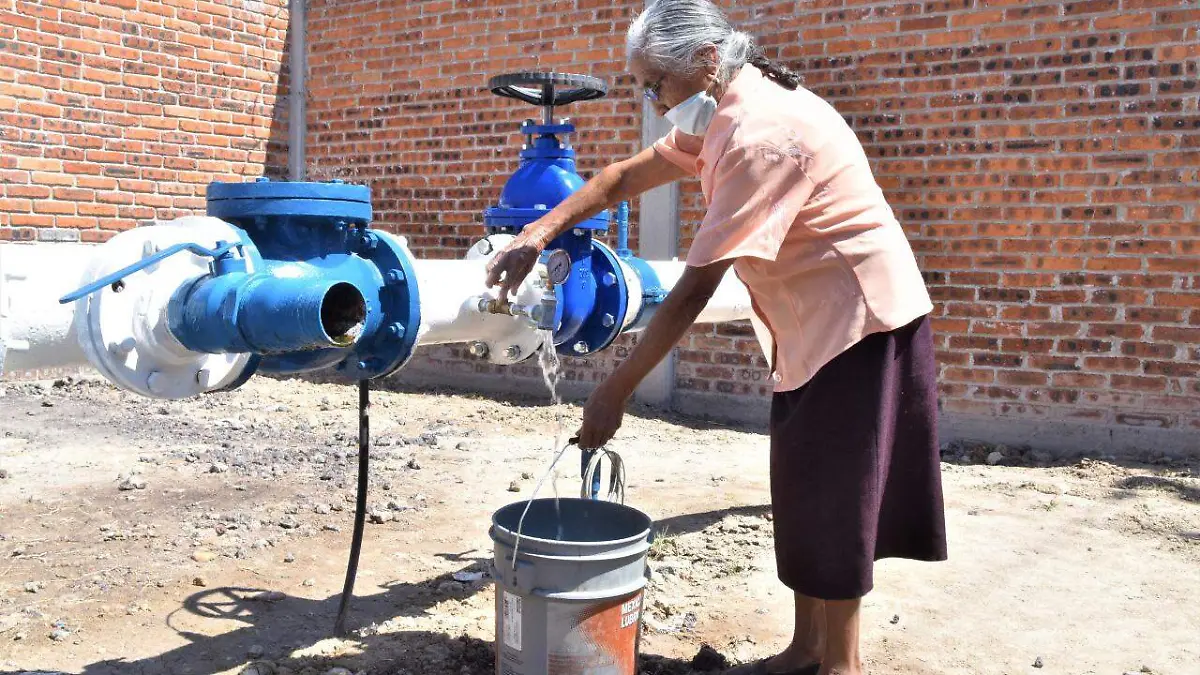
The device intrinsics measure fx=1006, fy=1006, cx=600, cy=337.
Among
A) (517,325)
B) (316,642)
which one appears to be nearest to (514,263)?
(517,325)

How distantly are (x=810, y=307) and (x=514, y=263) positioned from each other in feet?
2.45

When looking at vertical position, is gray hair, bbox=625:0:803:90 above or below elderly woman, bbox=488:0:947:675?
above

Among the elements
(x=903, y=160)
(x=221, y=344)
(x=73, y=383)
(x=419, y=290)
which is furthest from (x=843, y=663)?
(x=73, y=383)

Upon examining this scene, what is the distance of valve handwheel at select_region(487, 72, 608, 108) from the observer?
3053 mm

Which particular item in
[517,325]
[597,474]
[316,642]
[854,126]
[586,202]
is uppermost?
[854,126]

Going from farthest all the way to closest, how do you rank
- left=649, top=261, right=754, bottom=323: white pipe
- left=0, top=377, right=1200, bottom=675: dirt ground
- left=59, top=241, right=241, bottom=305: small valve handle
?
1. left=649, top=261, right=754, bottom=323: white pipe
2. left=0, top=377, right=1200, bottom=675: dirt ground
3. left=59, top=241, right=241, bottom=305: small valve handle

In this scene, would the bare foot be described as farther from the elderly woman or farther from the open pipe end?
the open pipe end

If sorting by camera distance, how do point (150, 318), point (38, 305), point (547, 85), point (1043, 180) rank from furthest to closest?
point (1043, 180) < point (547, 85) < point (150, 318) < point (38, 305)

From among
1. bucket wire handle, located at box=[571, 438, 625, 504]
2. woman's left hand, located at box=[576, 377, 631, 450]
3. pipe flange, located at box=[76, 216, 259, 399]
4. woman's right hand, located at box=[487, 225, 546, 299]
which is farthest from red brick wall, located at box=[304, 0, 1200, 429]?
pipe flange, located at box=[76, 216, 259, 399]

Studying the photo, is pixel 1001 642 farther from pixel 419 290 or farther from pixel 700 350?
pixel 700 350

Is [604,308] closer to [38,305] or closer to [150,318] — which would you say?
[150,318]

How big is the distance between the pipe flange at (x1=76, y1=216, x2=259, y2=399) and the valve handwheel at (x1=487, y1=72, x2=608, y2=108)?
1317mm

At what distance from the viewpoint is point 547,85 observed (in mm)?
3109

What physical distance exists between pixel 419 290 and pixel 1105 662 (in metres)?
1.99
